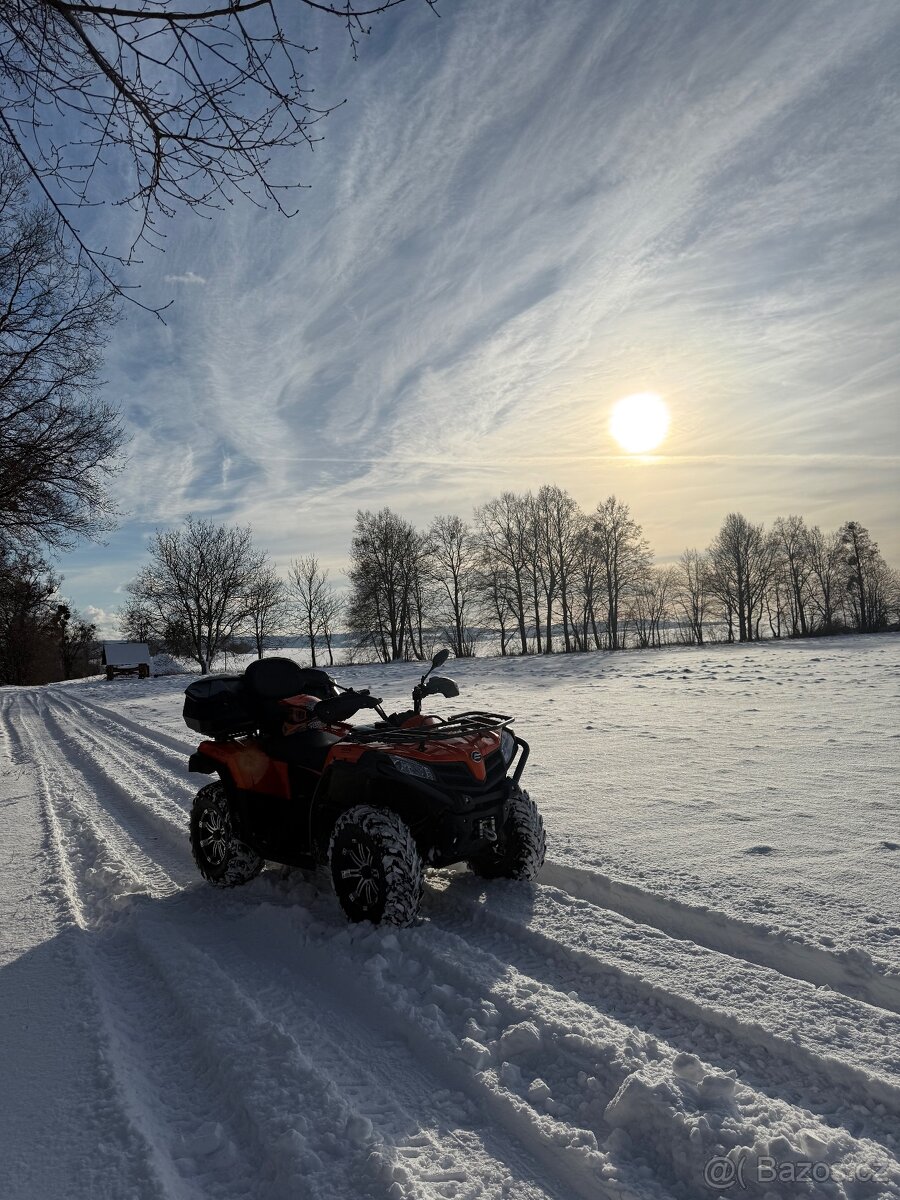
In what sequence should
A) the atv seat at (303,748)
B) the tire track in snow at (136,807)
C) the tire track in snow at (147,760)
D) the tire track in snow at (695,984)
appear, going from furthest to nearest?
the tire track in snow at (147,760) < the tire track in snow at (136,807) < the atv seat at (303,748) < the tire track in snow at (695,984)

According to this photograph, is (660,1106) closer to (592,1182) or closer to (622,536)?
(592,1182)

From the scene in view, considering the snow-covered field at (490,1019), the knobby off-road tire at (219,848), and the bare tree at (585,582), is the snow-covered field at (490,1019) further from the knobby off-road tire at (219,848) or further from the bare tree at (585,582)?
the bare tree at (585,582)

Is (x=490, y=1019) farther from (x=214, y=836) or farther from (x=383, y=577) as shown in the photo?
(x=383, y=577)

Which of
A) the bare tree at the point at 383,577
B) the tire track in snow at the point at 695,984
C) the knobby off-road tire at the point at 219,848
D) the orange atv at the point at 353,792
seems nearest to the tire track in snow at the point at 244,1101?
the orange atv at the point at 353,792

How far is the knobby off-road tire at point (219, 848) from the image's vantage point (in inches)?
166

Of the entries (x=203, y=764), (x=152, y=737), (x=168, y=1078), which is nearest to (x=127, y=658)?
(x=152, y=737)

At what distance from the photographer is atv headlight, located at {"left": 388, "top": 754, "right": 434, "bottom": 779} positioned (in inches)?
135

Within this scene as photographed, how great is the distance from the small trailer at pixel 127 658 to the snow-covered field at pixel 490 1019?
46.1 m

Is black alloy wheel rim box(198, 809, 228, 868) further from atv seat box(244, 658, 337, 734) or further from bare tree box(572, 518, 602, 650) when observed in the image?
bare tree box(572, 518, 602, 650)

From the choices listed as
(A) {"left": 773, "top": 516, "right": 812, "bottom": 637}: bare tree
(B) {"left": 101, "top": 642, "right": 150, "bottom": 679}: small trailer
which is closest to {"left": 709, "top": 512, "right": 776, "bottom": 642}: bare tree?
(A) {"left": 773, "top": 516, "right": 812, "bottom": 637}: bare tree

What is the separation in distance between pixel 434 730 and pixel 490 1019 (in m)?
1.55

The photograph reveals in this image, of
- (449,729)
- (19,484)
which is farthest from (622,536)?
(449,729)

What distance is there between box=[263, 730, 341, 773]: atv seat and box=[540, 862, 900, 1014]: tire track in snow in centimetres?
154

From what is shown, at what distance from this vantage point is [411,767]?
344 centimetres
